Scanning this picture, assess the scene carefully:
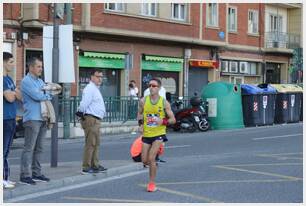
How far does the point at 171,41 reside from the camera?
2833cm

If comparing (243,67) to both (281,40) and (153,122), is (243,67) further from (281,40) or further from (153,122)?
(153,122)

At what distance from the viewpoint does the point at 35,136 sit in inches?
343

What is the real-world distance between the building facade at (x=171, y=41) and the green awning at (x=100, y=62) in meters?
0.04

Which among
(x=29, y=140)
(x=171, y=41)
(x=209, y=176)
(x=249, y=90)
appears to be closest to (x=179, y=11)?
(x=171, y=41)

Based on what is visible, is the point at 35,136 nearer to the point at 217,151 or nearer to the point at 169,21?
the point at 217,151

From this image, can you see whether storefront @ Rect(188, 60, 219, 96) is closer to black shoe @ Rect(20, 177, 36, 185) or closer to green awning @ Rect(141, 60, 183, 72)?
green awning @ Rect(141, 60, 183, 72)

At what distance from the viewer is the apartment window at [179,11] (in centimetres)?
2904

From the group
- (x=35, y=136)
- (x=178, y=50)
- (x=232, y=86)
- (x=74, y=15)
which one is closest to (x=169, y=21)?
(x=178, y=50)

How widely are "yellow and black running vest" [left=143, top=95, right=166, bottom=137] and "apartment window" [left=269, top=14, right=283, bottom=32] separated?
96.6 ft

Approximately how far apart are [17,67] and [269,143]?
1114 centimetres

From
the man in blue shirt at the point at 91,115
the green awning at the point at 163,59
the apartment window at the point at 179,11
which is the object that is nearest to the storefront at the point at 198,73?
the green awning at the point at 163,59

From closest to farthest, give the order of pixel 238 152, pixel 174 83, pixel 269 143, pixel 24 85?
pixel 24 85 < pixel 238 152 < pixel 269 143 < pixel 174 83

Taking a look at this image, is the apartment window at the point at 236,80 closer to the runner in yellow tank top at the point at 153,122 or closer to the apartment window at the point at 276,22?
the apartment window at the point at 276,22

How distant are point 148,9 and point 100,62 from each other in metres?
3.63
